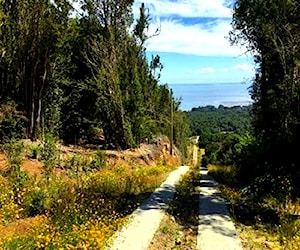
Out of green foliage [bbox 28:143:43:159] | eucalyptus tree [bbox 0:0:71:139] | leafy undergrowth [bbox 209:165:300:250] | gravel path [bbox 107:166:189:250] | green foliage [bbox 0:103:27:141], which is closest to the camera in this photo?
gravel path [bbox 107:166:189:250]

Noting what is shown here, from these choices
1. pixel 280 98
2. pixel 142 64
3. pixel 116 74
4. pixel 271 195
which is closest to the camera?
pixel 271 195

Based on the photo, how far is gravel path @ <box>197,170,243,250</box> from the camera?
6895 mm

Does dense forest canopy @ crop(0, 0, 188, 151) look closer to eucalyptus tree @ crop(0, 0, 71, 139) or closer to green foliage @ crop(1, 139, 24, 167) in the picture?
eucalyptus tree @ crop(0, 0, 71, 139)

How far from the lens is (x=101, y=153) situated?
56.8 ft

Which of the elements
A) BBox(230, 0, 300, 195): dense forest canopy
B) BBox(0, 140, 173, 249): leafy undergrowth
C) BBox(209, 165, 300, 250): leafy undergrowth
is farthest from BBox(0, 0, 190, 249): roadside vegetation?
BBox(230, 0, 300, 195): dense forest canopy

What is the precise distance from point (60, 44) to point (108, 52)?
5141mm

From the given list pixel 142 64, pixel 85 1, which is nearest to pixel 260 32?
pixel 85 1

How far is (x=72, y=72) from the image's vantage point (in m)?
24.1

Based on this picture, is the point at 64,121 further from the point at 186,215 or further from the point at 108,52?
the point at 186,215

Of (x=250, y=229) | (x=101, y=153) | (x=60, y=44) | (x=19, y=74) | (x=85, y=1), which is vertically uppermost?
(x=85, y=1)

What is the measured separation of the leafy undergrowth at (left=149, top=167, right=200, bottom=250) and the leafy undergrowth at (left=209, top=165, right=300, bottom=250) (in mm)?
873

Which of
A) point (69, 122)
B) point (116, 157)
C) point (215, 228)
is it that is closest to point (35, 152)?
point (116, 157)

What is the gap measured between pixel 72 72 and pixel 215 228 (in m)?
17.9

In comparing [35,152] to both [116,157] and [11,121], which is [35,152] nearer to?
[11,121]
